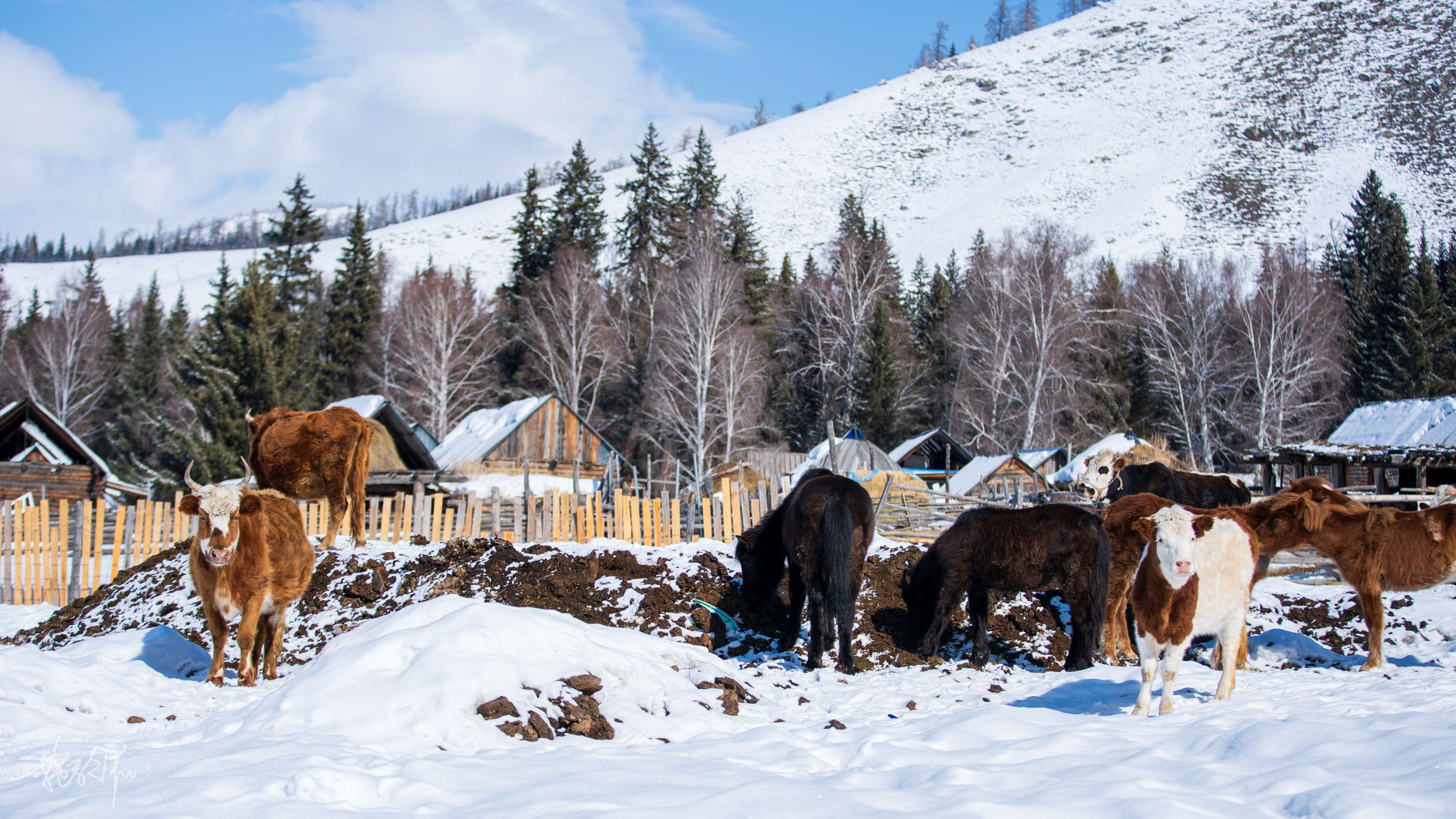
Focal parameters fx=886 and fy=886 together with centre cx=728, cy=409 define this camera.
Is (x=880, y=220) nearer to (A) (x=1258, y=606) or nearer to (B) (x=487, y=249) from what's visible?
(B) (x=487, y=249)

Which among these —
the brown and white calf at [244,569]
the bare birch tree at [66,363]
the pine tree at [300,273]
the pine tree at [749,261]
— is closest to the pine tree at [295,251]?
the pine tree at [300,273]

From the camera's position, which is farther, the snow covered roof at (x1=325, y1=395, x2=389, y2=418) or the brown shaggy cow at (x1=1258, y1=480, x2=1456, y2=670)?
the snow covered roof at (x1=325, y1=395, x2=389, y2=418)

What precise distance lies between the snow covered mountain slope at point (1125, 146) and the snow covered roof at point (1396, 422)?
1442 inches

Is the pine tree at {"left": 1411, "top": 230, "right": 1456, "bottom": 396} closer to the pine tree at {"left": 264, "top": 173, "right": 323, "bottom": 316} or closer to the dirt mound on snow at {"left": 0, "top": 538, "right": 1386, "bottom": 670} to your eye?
the dirt mound on snow at {"left": 0, "top": 538, "right": 1386, "bottom": 670}

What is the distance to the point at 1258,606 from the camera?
9430 millimetres

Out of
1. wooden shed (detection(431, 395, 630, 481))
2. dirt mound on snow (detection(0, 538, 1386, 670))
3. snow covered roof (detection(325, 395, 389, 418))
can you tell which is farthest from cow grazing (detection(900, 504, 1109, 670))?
wooden shed (detection(431, 395, 630, 481))

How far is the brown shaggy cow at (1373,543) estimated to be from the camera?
7500mm

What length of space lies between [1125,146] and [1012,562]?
286 ft

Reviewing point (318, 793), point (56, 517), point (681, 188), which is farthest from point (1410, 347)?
point (56, 517)

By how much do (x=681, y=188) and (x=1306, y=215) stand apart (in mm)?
46265

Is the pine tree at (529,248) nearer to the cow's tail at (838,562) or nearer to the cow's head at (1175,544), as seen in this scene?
the cow's tail at (838,562)

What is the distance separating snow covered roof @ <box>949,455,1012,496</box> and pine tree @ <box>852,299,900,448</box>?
409 inches

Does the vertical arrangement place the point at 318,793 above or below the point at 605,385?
below

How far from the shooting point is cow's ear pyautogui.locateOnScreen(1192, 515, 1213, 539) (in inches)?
236
